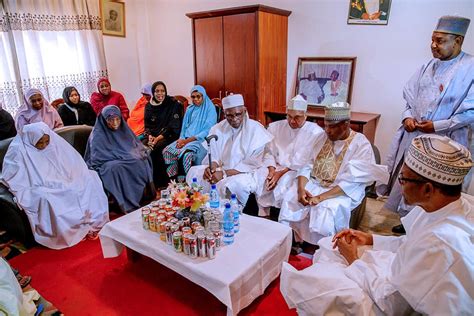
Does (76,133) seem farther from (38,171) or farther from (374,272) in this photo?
(374,272)

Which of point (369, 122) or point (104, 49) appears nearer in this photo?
point (369, 122)

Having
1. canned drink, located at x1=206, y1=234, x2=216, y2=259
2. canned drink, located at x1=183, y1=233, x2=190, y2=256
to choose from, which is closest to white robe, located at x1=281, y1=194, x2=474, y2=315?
canned drink, located at x1=206, y1=234, x2=216, y2=259

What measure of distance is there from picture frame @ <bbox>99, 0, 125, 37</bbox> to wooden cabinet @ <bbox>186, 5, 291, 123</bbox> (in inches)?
60.6

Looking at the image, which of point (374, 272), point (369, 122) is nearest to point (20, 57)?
point (369, 122)

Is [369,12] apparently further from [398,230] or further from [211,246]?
[211,246]

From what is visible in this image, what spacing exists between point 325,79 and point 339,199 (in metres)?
1.88

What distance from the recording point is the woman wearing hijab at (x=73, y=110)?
3.90 m

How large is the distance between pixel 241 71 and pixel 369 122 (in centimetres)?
150

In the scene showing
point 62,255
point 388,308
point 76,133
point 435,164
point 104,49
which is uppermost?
point 104,49

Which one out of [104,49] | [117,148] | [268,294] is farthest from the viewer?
[104,49]

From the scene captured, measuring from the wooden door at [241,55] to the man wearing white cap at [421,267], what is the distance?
2509 mm

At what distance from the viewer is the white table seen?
1561 millimetres

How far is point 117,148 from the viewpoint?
122 inches

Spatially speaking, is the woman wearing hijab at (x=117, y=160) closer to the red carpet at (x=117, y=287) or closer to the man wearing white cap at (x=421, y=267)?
the red carpet at (x=117, y=287)
